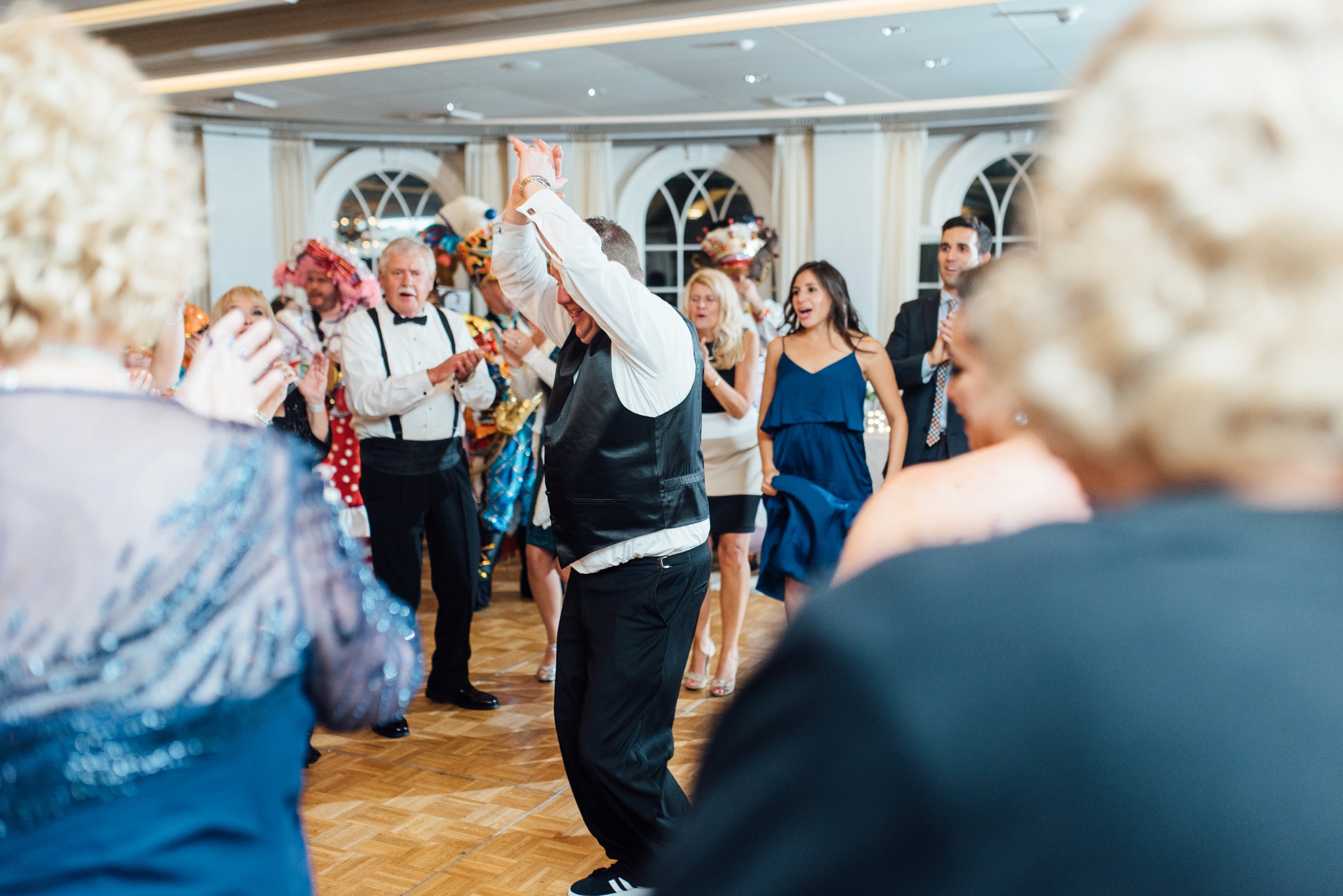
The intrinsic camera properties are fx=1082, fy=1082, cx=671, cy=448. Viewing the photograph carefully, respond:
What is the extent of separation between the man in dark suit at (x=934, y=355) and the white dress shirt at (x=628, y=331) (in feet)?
4.39

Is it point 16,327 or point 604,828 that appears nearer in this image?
point 16,327

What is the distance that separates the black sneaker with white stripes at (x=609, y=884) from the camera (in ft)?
7.91

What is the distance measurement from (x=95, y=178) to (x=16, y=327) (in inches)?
5.2

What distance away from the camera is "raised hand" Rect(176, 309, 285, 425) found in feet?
3.54

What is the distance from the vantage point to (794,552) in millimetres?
3428

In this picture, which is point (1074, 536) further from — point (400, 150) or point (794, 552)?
point (400, 150)

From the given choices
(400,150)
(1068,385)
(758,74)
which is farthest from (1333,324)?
(400,150)

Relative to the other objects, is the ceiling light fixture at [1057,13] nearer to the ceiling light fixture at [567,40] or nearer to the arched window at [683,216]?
the ceiling light fixture at [567,40]

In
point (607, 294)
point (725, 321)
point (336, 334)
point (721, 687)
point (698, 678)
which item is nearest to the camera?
point (607, 294)

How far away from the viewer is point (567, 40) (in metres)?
6.52

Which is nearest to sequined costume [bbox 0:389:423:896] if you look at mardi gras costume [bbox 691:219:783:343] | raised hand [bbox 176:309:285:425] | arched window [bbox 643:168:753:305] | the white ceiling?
raised hand [bbox 176:309:285:425]

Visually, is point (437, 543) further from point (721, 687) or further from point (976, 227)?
point (976, 227)

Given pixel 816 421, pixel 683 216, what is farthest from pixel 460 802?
pixel 683 216

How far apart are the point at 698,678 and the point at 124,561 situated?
3335mm
